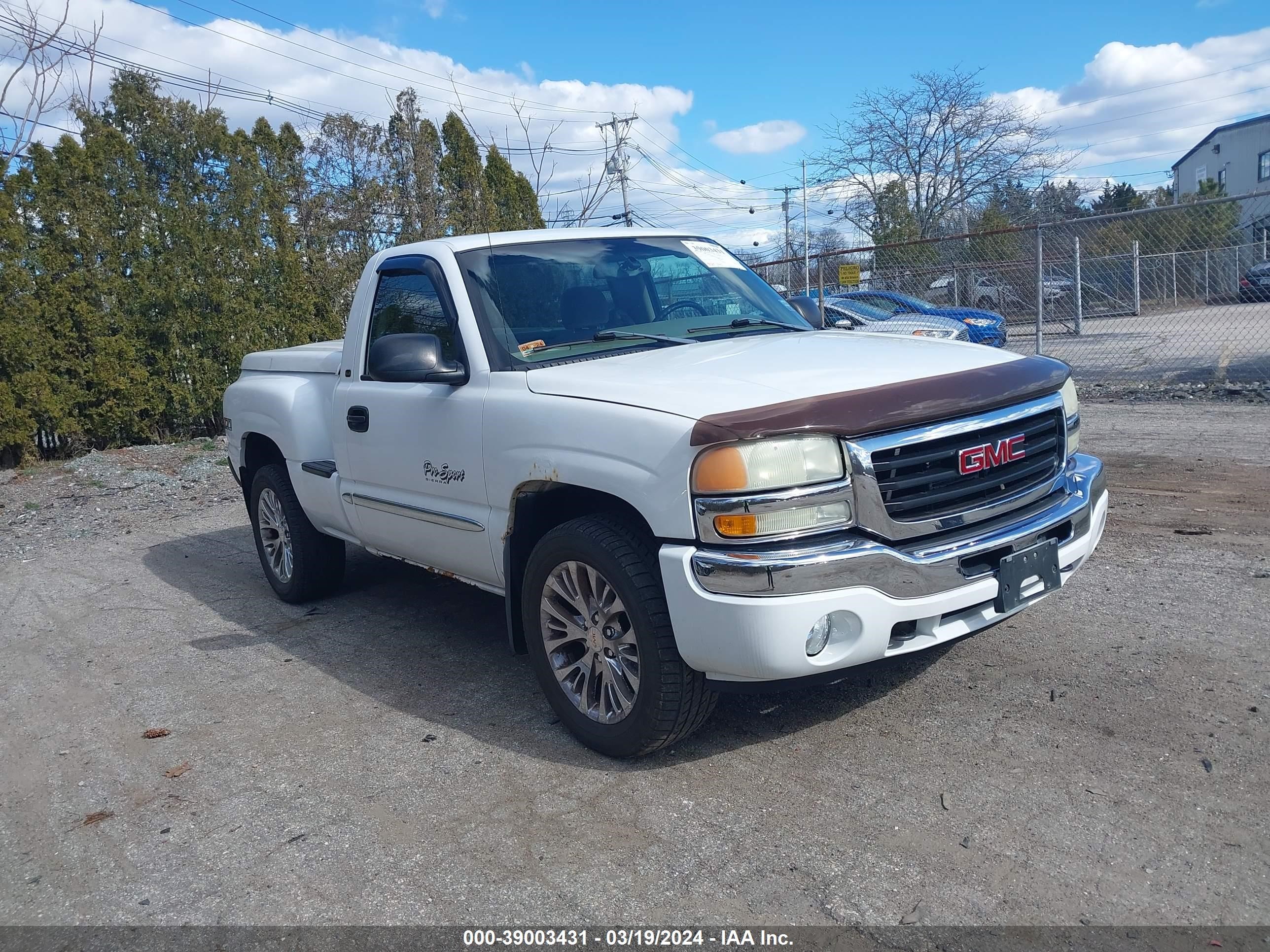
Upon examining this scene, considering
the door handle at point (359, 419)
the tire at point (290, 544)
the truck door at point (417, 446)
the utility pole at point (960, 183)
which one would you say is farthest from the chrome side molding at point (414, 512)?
the utility pole at point (960, 183)

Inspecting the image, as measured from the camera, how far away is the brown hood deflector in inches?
125

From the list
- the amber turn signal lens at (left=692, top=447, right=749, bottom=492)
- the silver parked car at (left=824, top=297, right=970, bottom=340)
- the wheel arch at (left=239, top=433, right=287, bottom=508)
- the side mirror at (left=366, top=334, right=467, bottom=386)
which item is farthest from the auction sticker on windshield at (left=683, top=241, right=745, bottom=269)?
the silver parked car at (left=824, top=297, right=970, bottom=340)

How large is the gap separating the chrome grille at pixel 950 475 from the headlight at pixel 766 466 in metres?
0.18

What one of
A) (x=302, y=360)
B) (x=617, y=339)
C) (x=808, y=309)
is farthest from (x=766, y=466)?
(x=302, y=360)

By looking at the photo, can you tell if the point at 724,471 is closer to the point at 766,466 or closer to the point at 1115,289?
the point at 766,466

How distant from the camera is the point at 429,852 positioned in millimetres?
3283

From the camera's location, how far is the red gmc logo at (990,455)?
345 centimetres

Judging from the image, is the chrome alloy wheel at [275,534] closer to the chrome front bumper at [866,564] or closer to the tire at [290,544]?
the tire at [290,544]

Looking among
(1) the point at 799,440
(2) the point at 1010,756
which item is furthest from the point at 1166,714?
(1) the point at 799,440

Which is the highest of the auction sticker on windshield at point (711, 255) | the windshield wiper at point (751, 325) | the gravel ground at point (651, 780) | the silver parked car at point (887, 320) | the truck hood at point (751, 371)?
the auction sticker on windshield at point (711, 255)

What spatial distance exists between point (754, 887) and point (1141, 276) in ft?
49.9

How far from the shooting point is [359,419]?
5.05 metres

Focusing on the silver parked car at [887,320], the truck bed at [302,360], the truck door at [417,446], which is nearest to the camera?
the truck door at [417,446]

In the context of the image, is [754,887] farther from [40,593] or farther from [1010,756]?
[40,593]
